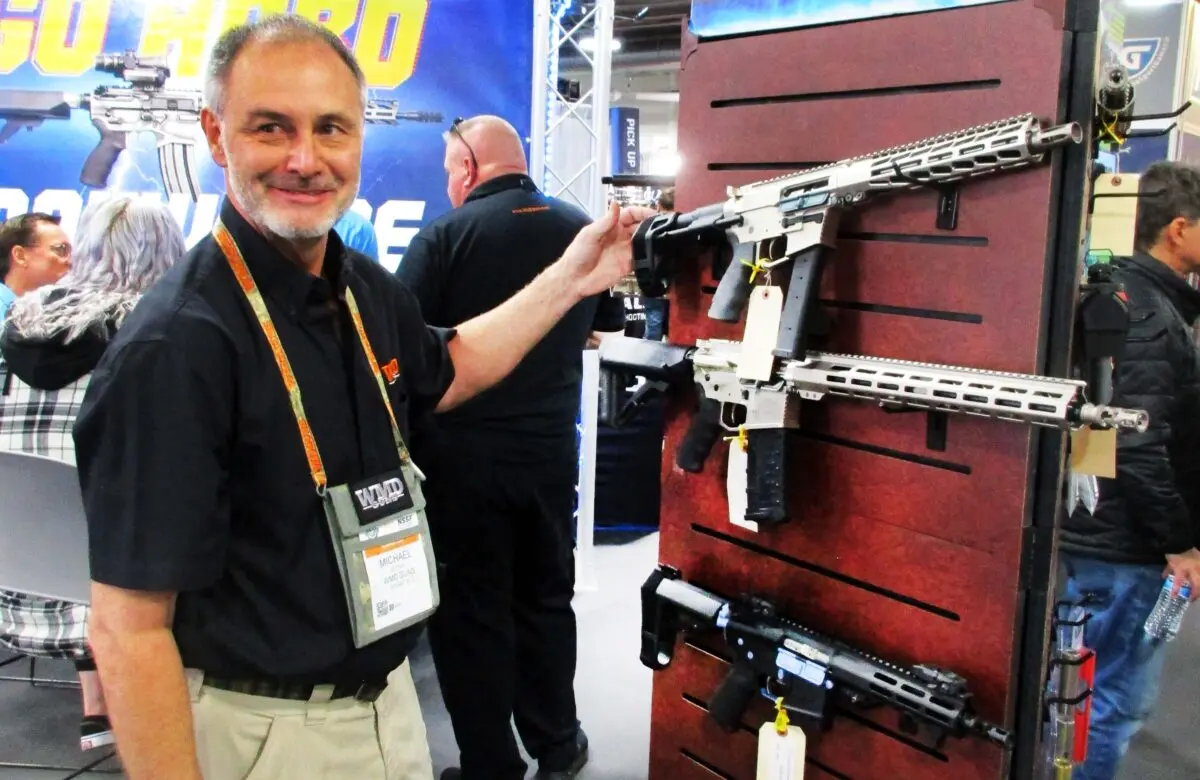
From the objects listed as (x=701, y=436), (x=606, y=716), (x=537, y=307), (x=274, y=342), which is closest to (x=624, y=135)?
(x=606, y=716)

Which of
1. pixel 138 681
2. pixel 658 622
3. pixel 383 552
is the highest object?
pixel 383 552

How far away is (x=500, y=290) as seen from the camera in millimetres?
2475

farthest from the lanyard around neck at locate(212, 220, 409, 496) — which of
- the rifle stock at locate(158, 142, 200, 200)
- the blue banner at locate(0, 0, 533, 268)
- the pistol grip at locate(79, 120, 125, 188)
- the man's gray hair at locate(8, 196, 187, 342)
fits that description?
the pistol grip at locate(79, 120, 125, 188)

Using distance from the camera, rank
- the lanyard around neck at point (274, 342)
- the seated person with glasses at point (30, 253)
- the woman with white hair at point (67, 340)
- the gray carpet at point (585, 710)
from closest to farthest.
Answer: the lanyard around neck at point (274, 342)
the woman with white hair at point (67, 340)
the gray carpet at point (585, 710)
the seated person with glasses at point (30, 253)

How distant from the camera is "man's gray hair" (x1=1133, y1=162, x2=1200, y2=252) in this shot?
7.35 ft

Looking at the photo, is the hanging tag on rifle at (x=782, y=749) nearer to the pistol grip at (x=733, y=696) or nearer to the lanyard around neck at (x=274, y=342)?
the pistol grip at (x=733, y=696)

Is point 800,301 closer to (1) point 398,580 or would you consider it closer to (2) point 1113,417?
(2) point 1113,417

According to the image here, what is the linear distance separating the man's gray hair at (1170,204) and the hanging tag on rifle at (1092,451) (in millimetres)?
1257

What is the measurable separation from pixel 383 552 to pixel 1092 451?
40.7 inches

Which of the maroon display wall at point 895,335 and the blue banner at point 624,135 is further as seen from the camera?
the blue banner at point 624,135

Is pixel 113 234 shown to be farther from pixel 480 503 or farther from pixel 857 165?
pixel 857 165

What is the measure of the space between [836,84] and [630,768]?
2165mm

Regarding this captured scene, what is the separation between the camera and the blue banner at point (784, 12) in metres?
1.34

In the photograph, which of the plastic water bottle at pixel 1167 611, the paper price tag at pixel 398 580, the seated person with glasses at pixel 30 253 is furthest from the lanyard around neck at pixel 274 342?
the seated person with glasses at pixel 30 253
